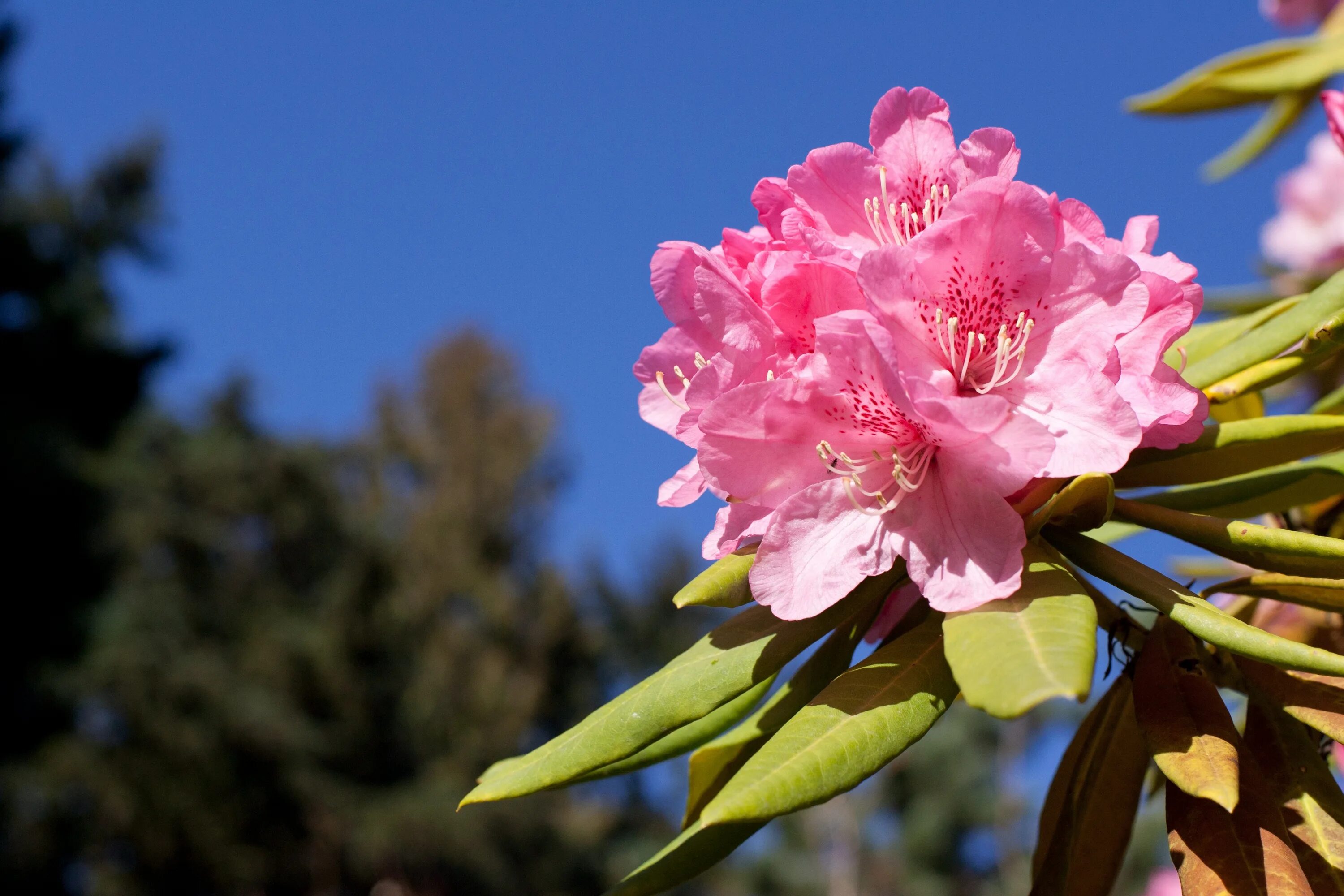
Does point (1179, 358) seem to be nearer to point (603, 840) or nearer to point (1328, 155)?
point (1328, 155)

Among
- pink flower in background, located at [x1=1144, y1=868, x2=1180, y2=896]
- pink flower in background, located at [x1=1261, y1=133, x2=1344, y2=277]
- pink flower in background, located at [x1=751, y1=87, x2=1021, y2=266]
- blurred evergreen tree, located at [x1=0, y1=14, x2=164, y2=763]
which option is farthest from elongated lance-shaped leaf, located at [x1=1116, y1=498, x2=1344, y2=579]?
blurred evergreen tree, located at [x1=0, y1=14, x2=164, y2=763]

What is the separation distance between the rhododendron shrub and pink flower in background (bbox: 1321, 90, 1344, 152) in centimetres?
32

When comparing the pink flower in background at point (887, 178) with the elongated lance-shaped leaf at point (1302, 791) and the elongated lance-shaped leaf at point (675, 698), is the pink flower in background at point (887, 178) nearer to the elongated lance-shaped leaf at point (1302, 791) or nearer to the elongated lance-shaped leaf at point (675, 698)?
the elongated lance-shaped leaf at point (675, 698)

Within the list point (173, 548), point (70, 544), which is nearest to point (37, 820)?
point (70, 544)

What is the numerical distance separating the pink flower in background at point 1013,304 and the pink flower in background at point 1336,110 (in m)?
0.55

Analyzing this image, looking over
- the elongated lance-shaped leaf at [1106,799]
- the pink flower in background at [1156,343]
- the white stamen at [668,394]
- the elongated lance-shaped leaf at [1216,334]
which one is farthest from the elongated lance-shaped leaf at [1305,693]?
the white stamen at [668,394]

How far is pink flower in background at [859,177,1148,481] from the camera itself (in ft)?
2.92

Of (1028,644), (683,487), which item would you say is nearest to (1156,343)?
(1028,644)

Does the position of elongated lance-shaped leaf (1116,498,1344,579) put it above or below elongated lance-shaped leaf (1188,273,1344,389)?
below

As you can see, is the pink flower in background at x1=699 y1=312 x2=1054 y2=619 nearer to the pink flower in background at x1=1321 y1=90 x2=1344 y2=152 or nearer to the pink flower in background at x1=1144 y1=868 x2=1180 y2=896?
the pink flower in background at x1=1321 y1=90 x2=1344 y2=152

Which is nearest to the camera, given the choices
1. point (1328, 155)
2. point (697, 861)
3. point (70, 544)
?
point (697, 861)

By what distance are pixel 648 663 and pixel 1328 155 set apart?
26958 mm

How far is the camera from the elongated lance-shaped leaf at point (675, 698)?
0.91 meters

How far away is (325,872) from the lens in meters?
22.8
